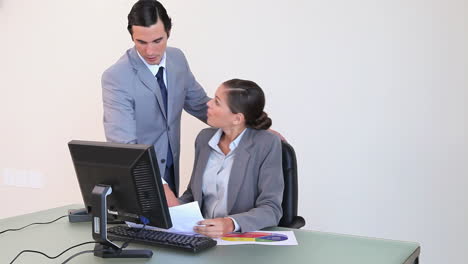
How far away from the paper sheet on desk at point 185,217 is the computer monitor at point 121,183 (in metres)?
0.19

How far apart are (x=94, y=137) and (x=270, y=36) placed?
1.56 m

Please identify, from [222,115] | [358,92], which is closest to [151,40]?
[222,115]

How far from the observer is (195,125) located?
3.71 meters

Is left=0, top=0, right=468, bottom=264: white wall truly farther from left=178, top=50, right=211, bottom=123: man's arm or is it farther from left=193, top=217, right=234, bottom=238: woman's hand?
left=193, top=217, right=234, bottom=238: woman's hand

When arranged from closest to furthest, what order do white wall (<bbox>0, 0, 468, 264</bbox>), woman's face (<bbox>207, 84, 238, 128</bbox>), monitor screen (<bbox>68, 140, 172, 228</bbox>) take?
monitor screen (<bbox>68, 140, 172, 228</bbox>)
woman's face (<bbox>207, 84, 238, 128</bbox>)
white wall (<bbox>0, 0, 468, 264</bbox>)

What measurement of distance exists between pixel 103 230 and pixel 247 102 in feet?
2.72

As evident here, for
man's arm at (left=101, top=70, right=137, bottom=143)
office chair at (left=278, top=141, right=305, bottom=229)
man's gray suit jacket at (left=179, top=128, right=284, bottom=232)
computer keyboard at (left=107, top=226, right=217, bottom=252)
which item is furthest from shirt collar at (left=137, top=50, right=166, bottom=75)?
computer keyboard at (left=107, top=226, right=217, bottom=252)

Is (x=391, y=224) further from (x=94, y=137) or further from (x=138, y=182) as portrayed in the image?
(x=94, y=137)

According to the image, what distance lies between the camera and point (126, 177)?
169 centimetres

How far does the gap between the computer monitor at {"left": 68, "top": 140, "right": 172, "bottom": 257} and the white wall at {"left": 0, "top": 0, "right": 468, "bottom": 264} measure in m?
1.65

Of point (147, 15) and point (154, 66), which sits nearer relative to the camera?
point (147, 15)

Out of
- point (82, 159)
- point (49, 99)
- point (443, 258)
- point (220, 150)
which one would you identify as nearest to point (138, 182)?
point (82, 159)

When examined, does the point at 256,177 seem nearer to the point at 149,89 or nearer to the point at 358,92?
the point at 149,89

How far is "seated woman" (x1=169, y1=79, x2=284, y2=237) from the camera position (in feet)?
7.23
